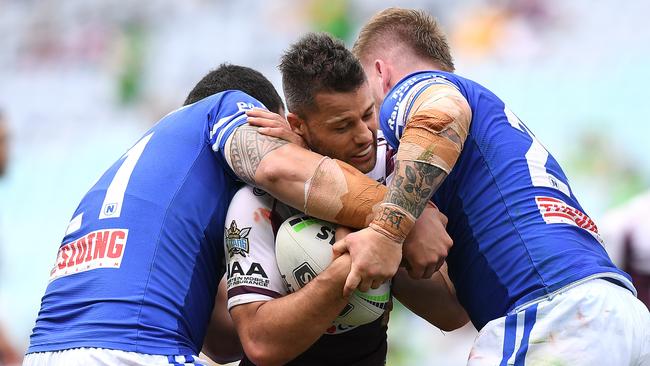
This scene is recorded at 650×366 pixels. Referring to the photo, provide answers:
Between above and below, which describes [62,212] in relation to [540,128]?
below

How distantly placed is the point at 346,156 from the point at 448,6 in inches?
227

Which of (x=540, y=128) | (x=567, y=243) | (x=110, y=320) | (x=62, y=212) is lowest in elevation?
(x=62, y=212)

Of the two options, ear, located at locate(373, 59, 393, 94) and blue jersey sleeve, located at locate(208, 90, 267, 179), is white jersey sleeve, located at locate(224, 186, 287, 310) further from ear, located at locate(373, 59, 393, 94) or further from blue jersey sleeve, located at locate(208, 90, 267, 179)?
ear, located at locate(373, 59, 393, 94)

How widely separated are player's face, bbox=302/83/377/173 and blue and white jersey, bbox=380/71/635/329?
0.07 metres

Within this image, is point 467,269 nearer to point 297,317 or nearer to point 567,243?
point 567,243

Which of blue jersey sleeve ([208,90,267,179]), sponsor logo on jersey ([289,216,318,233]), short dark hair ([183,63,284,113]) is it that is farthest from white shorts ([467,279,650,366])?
short dark hair ([183,63,284,113])

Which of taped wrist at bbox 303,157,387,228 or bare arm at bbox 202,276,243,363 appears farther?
bare arm at bbox 202,276,243,363

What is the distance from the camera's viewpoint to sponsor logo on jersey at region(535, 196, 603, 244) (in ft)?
11.2

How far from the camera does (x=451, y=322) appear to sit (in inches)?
156

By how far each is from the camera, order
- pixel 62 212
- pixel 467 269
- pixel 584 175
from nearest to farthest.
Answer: pixel 467 269, pixel 584 175, pixel 62 212

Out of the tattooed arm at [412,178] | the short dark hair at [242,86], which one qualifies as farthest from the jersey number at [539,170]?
the short dark hair at [242,86]

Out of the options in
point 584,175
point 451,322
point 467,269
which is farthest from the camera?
point 584,175

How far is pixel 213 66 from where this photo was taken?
10.1m

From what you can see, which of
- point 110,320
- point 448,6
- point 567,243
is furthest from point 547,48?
point 110,320
